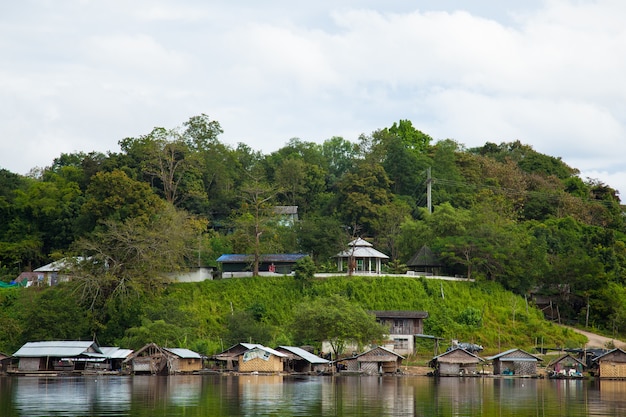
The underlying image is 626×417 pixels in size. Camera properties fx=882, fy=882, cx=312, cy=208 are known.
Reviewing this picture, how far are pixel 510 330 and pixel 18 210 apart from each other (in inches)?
1717

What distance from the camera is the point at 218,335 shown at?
211ft

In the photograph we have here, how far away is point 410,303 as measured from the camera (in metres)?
69.2

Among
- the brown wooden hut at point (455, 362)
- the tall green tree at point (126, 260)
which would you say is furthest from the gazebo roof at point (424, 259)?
the tall green tree at point (126, 260)

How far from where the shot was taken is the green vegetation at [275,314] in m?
60.8

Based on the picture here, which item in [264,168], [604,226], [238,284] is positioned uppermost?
[264,168]

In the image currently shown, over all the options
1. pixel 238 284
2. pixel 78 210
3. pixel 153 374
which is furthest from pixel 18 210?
pixel 153 374

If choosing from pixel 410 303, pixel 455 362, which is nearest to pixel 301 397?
pixel 455 362

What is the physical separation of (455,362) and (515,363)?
14.2 feet

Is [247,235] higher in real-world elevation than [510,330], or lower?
higher

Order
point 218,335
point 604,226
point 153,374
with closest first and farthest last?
point 153,374, point 218,335, point 604,226

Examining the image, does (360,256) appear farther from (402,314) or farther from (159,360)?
(159,360)

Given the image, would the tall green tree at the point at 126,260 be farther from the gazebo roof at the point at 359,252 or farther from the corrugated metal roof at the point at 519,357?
the corrugated metal roof at the point at 519,357

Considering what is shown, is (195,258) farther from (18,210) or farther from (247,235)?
(18,210)

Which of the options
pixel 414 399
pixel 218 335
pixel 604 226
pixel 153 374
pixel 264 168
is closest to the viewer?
pixel 414 399
